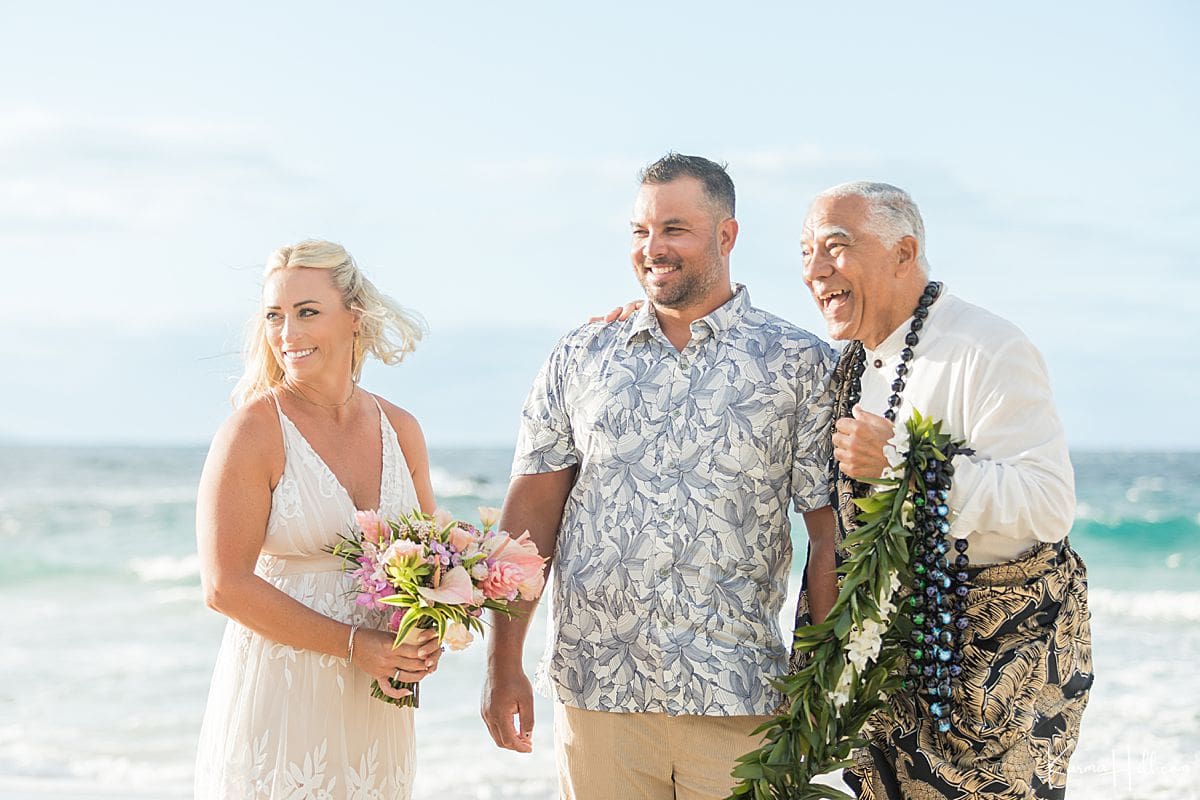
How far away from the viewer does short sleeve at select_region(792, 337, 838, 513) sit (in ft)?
12.8

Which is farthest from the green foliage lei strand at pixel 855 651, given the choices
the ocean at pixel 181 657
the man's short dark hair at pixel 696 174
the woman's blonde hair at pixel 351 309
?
the ocean at pixel 181 657

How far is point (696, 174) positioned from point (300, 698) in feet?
6.53

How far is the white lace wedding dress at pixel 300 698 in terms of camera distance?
3.55m

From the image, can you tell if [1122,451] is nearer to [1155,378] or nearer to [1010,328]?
[1155,378]

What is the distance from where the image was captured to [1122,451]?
37.7m

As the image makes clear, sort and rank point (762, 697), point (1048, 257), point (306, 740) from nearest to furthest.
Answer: point (306, 740)
point (762, 697)
point (1048, 257)

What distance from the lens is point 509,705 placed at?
4.12 metres

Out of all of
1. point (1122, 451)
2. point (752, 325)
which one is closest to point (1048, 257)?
point (1122, 451)

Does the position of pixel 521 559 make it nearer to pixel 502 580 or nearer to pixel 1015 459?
pixel 502 580

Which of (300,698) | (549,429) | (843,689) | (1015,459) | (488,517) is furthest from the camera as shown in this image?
(549,429)

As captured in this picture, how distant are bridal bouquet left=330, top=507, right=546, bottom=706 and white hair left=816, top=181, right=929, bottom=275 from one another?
132 centimetres

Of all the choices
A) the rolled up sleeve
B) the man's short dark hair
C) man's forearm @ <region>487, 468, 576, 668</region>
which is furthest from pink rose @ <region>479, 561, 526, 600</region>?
the man's short dark hair

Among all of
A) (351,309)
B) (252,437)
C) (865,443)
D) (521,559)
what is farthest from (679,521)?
(252,437)

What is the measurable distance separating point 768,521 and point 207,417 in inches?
1072
